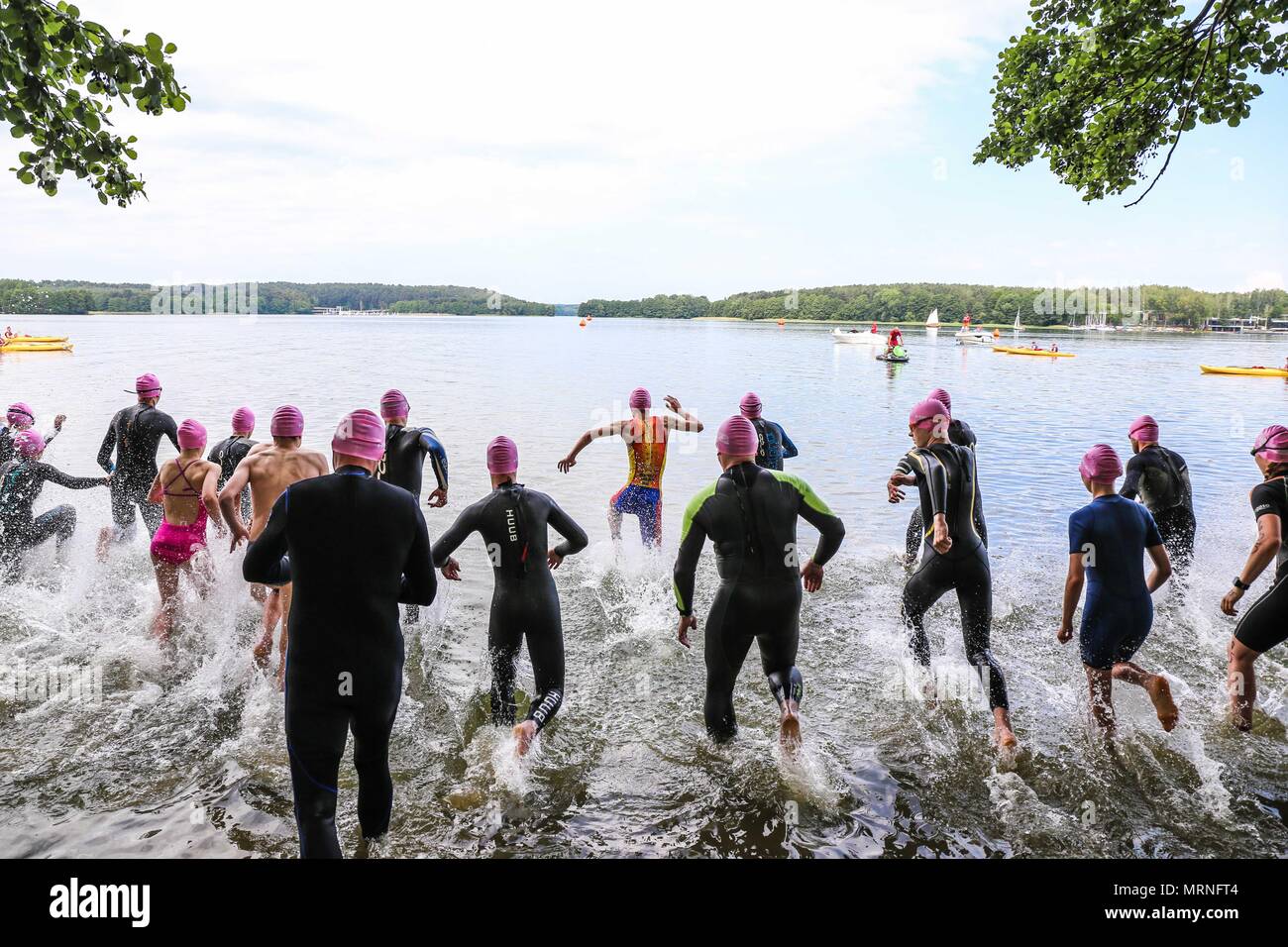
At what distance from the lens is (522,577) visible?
5.33m

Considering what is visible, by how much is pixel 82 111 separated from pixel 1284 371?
55560 mm

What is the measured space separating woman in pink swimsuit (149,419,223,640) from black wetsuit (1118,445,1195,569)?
8676 mm

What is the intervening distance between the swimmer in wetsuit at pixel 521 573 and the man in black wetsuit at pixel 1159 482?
581cm

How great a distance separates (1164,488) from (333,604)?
7915 millimetres

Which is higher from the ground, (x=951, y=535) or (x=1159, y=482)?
(x=1159, y=482)

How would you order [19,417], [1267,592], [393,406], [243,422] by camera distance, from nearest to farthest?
1. [1267,592]
2. [393,406]
3. [243,422]
4. [19,417]

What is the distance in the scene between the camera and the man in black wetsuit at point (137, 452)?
8523 mm

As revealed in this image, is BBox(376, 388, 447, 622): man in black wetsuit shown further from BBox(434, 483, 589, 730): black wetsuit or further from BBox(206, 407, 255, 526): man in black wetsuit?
BBox(434, 483, 589, 730): black wetsuit

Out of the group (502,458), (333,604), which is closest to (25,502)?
(502,458)

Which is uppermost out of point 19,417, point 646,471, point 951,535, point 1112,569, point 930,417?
point 930,417

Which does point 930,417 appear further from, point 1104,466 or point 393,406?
point 393,406

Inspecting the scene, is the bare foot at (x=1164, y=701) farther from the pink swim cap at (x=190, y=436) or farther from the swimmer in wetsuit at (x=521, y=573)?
the pink swim cap at (x=190, y=436)

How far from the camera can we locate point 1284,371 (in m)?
44.2

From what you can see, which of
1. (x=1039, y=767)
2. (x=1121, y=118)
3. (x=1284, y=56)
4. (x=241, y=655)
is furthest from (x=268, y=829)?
(x=1284, y=56)
